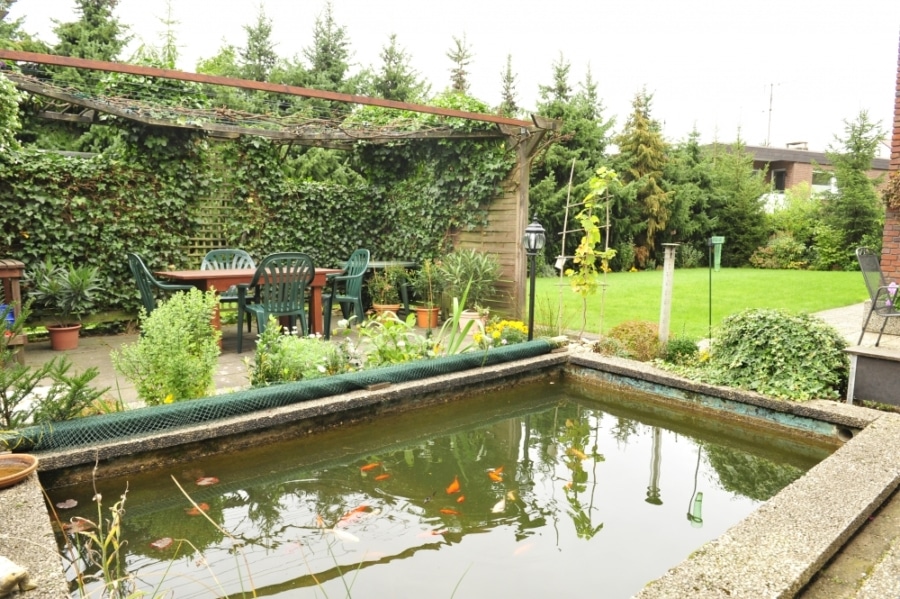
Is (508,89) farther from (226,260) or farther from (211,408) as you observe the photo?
(211,408)

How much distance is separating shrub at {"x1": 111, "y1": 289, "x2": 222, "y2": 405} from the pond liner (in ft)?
0.81

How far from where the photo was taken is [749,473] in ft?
10.3

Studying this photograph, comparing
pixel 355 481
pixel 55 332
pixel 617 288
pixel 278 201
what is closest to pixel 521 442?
pixel 355 481

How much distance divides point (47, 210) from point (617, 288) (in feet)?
26.9

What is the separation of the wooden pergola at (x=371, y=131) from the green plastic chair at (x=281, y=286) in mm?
1672

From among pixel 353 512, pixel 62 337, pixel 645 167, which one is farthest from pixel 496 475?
pixel 645 167

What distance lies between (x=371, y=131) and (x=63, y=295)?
3.81 metres

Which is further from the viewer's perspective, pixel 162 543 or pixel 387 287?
pixel 387 287

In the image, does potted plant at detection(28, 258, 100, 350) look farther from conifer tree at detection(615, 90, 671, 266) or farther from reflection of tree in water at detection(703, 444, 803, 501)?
conifer tree at detection(615, 90, 671, 266)

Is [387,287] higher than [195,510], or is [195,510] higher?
[387,287]

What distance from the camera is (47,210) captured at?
6.07 meters

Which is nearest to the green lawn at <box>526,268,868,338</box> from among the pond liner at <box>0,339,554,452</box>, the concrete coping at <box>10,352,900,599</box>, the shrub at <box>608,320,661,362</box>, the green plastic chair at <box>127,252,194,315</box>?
the shrub at <box>608,320,661,362</box>

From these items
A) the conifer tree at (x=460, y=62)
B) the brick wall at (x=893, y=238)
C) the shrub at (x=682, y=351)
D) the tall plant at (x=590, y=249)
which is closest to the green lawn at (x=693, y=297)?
the tall plant at (x=590, y=249)

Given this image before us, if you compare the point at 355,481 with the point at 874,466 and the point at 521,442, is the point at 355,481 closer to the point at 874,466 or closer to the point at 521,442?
the point at 521,442
